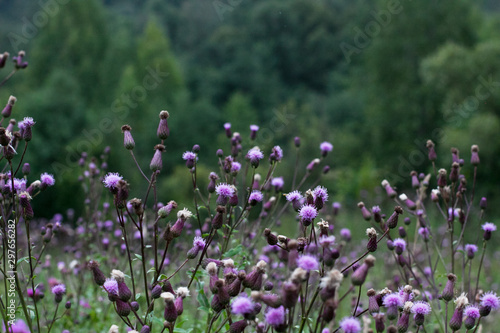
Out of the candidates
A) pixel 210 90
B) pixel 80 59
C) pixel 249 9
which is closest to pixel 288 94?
pixel 210 90

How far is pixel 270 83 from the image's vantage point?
104 ft

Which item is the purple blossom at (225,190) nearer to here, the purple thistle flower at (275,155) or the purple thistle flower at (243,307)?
the purple thistle flower at (275,155)

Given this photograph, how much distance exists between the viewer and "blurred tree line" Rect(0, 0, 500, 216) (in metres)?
15.3

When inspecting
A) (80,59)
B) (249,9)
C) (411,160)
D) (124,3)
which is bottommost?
(411,160)

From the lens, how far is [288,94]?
104 feet

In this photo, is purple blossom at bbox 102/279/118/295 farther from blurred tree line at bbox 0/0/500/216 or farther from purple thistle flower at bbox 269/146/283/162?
blurred tree line at bbox 0/0/500/216

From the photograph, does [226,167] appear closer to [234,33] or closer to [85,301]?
[85,301]

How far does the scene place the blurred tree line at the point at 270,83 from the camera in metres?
15.3

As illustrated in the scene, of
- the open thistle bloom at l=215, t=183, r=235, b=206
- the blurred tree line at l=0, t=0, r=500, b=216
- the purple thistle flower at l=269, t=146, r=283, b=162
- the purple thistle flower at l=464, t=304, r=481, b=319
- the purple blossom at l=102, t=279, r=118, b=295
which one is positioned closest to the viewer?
the purple blossom at l=102, t=279, r=118, b=295

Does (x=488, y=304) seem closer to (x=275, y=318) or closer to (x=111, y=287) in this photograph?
(x=275, y=318)

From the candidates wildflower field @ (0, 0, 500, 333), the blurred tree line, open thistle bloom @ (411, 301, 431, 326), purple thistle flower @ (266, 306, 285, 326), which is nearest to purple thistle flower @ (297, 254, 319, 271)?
wildflower field @ (0, 0, 500, 333)

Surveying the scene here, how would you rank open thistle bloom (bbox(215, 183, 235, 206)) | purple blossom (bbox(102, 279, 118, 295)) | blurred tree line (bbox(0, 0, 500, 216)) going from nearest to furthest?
purple blossom (bbox(102, 279, 118, 295)), open thistle bloom (bbox(215, 183, 235, 206)), blurred tree line (bbox(0, 0, 500, 216))

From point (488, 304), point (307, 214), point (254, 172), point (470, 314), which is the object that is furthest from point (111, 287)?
point (488, 304)

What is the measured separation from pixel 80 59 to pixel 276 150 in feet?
84.4
